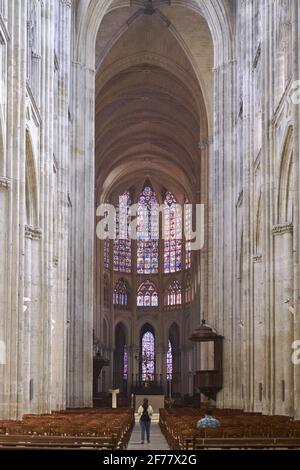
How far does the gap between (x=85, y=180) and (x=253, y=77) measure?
11262 millimetres

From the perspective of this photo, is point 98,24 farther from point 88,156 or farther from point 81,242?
point 81,242

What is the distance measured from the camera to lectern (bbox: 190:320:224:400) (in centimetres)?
4159

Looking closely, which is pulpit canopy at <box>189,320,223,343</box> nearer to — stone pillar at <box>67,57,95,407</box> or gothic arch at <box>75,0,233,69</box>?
stone pillar at <box>67,57,95,407</box>

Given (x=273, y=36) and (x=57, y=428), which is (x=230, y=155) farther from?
(x=57, y=428)

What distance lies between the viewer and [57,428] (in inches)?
703

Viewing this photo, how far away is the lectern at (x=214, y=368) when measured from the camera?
4159 cm

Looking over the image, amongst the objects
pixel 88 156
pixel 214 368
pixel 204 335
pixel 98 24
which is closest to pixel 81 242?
pixel 88 156

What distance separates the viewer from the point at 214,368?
42656 mm

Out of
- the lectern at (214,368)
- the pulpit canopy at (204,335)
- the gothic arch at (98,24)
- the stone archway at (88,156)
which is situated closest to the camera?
the pulpit canopy at (204,335)

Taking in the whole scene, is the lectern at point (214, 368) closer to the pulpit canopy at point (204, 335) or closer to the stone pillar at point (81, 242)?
the pulpit canopy at point (204, 335)

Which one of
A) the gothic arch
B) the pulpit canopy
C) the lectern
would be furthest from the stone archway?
the pulpit canopy

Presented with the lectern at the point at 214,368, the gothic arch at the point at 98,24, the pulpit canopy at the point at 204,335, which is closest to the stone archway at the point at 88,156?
the gothic arch at the point at 98,24
